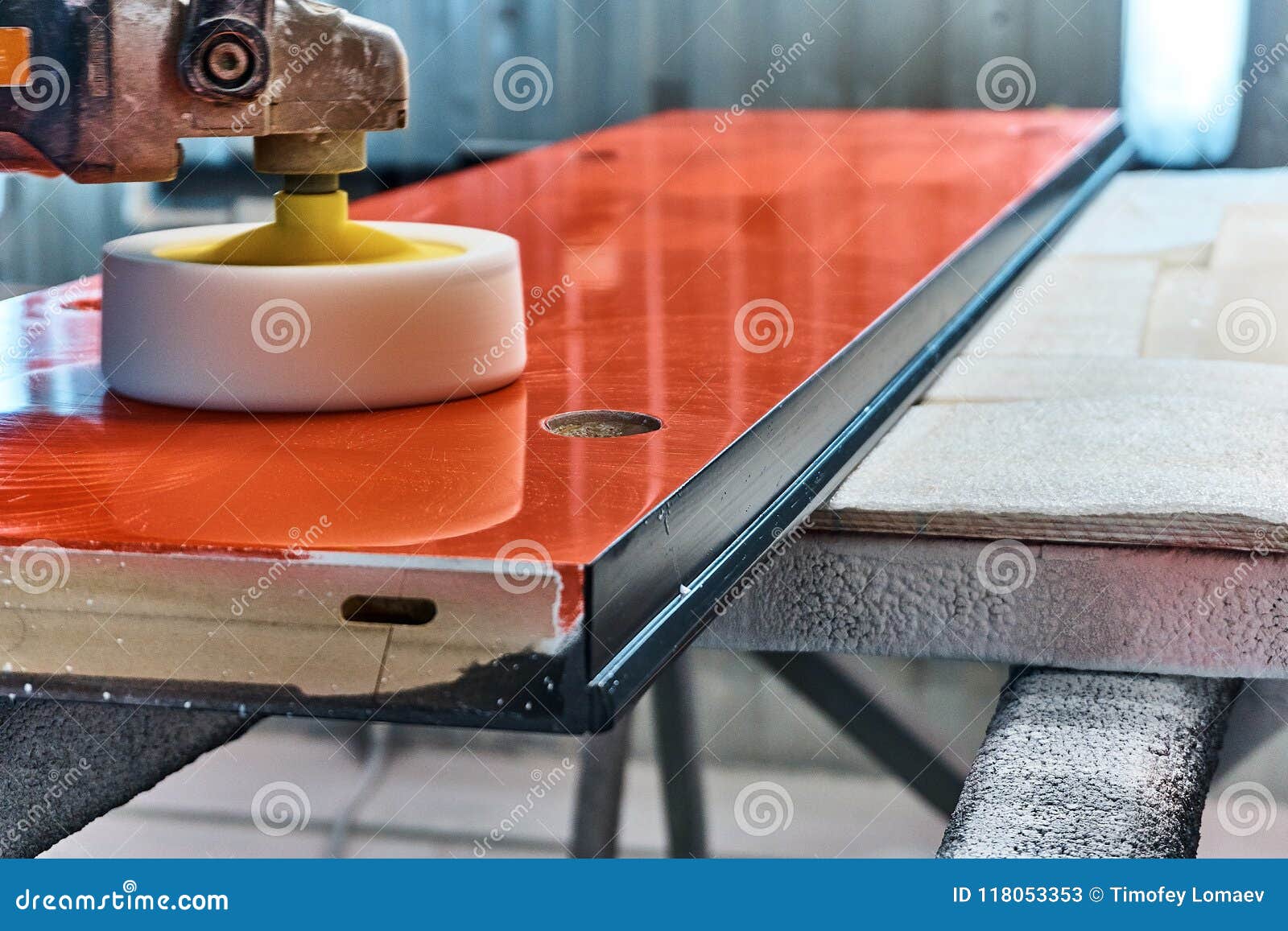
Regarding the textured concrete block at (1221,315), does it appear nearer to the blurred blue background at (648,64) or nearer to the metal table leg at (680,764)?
the metal table leg at (680,764)

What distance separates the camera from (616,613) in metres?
0.72

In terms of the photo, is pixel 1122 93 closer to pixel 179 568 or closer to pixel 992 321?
pixel 992 321

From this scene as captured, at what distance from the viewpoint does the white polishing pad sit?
94 cm

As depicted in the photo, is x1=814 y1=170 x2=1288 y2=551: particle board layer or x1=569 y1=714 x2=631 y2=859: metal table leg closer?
x1=814 y1=170 x2=1288 y2=551: particle board layer

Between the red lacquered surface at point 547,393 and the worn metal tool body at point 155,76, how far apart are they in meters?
0.17

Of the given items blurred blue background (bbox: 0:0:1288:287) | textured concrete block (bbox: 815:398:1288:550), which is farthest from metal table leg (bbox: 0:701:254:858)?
blurred blue background (bbox: 0:0:1288:287)

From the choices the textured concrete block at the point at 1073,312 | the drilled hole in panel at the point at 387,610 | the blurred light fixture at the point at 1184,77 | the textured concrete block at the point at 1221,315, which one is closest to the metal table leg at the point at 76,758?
the drilled hole in panel at the point at 387,610

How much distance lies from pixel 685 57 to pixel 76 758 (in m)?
3.77

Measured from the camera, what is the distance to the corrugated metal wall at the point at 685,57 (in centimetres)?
429

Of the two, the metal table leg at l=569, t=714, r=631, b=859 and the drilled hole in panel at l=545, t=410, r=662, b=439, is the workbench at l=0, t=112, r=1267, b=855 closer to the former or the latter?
the drilled hole in panel at l=545, t=410, r=662, b=439

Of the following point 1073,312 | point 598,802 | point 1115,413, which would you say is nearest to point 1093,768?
point 1115,413

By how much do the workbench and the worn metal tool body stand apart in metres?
0.18

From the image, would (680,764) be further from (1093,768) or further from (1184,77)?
(1184,77)

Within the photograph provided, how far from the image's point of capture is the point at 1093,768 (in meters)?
0.92
